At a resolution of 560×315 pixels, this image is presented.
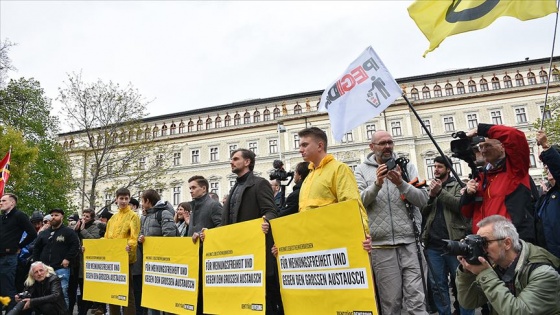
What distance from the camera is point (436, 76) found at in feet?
170

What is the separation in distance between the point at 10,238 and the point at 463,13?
27.4 ft

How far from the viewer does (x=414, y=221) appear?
4418 millimetres

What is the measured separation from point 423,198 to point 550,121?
30.3 metres

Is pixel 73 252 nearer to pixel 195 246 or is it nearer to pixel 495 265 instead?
pixel 195 246

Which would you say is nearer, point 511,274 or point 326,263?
point 511,274

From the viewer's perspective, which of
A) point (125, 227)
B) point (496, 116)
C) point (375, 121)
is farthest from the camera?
point (375, 121)

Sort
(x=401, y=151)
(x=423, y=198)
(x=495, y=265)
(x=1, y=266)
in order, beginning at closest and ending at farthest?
(x=495, y=265) < (x=423, y=198) < (x=1, y=266) < (x=401, y=151)

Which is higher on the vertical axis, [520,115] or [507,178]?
[520,115]

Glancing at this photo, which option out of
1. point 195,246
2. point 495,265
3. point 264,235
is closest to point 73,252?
point 195,246

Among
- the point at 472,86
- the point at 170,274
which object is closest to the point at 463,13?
the point at 170,274

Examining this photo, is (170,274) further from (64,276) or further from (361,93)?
(361,93)

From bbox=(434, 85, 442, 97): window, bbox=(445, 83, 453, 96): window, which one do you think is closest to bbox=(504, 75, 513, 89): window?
bbox=(445, 83, 453, 96): window

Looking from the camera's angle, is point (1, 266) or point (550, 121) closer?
point (1, 266)

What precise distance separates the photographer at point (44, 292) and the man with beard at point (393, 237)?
4.95 metres
